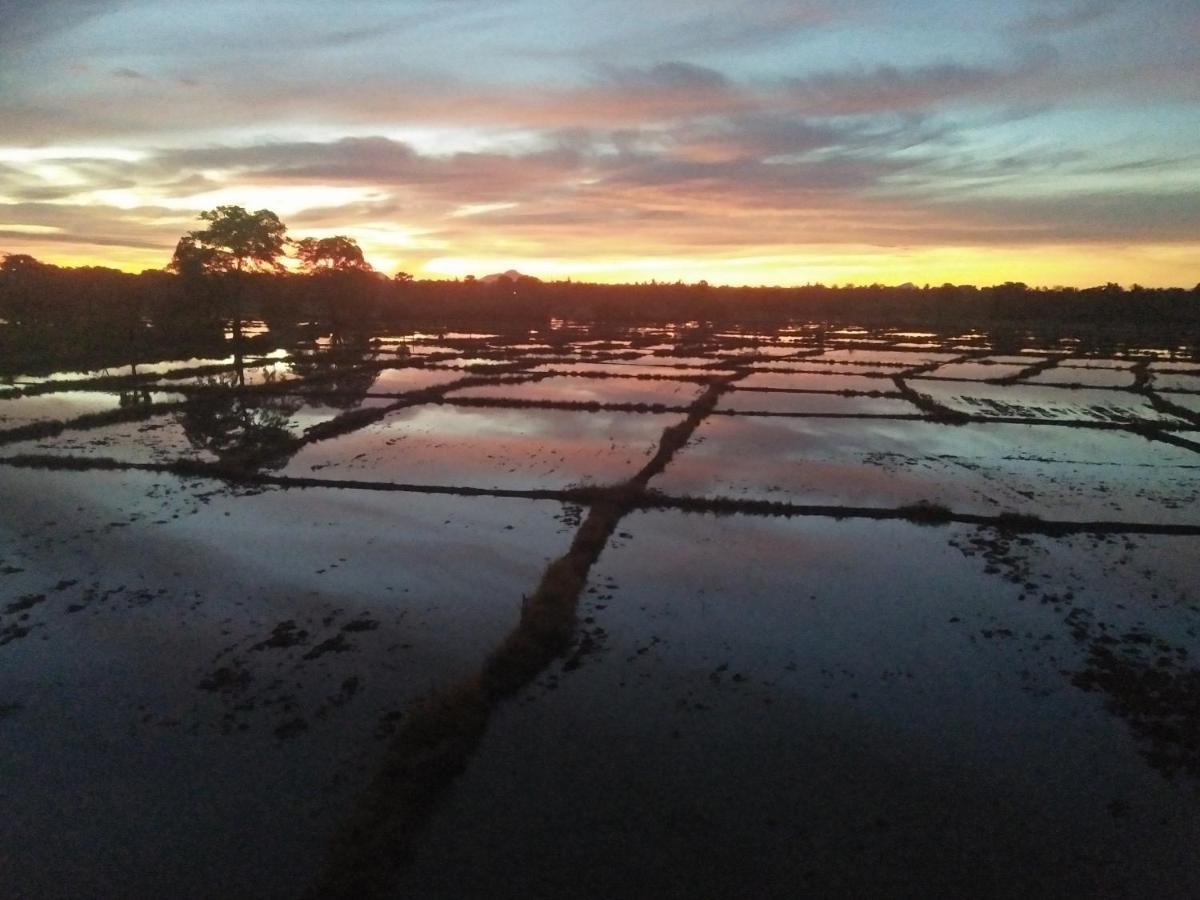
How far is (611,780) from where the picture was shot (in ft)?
18.0

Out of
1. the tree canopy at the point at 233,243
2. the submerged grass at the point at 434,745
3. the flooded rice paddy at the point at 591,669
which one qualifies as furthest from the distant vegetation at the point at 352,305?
the submerged grass at the point at 434,745

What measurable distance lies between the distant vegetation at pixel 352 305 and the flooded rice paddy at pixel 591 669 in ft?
76.8

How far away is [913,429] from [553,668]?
14.3 m

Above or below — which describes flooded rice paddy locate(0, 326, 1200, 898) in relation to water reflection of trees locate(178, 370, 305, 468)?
below

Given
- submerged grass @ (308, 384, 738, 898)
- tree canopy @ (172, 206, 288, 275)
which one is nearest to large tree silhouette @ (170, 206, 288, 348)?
tree canopy @ (172, 206, 288, 275)

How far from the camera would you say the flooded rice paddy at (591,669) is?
191 inches

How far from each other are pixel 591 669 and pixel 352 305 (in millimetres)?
49633

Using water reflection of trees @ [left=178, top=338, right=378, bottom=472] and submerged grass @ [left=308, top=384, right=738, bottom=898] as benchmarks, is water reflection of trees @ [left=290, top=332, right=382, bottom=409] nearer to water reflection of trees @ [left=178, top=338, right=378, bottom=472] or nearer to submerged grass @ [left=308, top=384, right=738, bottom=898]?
water reflection of trees @ [left=178, top=338, right=378, bottom=472]

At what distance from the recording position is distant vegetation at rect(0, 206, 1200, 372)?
38.9m

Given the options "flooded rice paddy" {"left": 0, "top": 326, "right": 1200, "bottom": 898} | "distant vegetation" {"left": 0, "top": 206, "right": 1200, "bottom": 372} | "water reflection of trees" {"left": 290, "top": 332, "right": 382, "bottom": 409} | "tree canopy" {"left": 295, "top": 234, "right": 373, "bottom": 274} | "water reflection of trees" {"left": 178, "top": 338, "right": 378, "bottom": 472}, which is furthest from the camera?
"tree canopy" {"left": 295, "top": 234, "right": 373, "bottom": 274}

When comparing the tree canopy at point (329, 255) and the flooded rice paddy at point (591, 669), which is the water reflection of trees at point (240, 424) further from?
the tree canopy at point (329, 255)

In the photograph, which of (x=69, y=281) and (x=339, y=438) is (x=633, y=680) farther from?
(x=69, y=281)

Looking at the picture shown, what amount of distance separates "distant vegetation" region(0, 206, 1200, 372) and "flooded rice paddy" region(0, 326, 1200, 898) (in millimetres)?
23400

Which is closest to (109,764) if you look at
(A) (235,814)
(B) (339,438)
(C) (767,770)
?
(A) (235,814)
